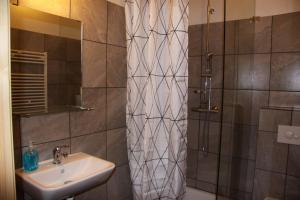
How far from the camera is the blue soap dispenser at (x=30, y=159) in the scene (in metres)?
1.39

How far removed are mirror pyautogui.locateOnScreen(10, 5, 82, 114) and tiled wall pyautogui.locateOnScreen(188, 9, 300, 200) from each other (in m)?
1.16

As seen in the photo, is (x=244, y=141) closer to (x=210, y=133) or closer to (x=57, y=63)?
(x=210, y=133)

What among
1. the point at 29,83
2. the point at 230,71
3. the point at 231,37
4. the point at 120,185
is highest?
the point at 231,37

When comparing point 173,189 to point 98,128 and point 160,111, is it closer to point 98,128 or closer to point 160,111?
point 160,111

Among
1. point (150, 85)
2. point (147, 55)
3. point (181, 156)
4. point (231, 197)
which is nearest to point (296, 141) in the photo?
point (231, 197)

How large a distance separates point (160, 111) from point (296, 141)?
1.21m

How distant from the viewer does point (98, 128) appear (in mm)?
1857

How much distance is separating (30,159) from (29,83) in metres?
0.48

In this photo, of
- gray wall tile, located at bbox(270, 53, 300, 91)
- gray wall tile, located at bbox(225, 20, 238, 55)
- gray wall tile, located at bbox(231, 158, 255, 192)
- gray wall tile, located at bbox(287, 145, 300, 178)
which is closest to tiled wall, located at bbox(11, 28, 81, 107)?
gray wall tile, located at bbox(225, 20, 238, 55)

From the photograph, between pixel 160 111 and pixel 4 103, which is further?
pixel 160 111

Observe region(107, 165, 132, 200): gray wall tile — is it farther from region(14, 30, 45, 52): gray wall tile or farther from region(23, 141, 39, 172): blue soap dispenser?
region(14, 30, 45, 52): gray wall tile

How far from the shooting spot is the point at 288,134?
197cm

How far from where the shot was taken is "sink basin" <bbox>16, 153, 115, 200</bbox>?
1201 millimetres

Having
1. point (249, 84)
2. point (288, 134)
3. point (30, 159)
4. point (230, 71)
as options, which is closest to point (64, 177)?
point (30, 159)
